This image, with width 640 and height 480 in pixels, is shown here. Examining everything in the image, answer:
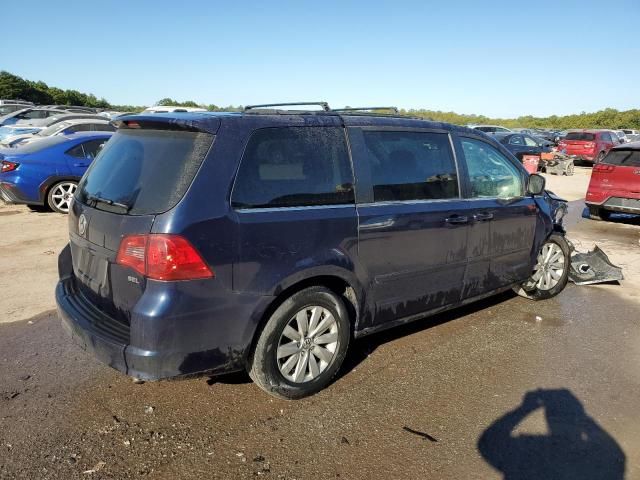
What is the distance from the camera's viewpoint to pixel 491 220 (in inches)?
174

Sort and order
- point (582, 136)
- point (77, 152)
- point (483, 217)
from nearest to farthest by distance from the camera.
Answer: point (483, 217) < point (77, 152) < point (582, 136)

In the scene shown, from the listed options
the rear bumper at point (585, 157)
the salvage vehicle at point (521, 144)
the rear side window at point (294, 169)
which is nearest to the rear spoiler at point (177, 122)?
the rear side window at point (294, 169)

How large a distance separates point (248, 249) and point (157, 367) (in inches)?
31.7

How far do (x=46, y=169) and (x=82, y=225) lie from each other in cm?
683

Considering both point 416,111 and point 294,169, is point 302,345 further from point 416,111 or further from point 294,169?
point 416,111

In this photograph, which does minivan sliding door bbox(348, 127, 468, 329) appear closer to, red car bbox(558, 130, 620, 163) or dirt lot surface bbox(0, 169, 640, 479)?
dirt lot surface bbox(0, 169, 640, 479)

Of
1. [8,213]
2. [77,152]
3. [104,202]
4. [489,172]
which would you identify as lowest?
[8,213]

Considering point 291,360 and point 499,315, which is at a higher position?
point 291,360

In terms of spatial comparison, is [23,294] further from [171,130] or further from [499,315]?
[499,315]

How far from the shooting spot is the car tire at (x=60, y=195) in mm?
9273

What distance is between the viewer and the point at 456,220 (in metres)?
4.05

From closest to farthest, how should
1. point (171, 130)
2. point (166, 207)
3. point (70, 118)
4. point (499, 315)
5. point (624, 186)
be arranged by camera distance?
point (166, 207) → point (171, 130) → point (499, 315) → point (624, 186) → point (70, 118)

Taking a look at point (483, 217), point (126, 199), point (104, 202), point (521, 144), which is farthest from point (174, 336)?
point (521, 144)

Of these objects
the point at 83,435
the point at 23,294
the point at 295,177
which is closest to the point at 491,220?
the point at 295,177
